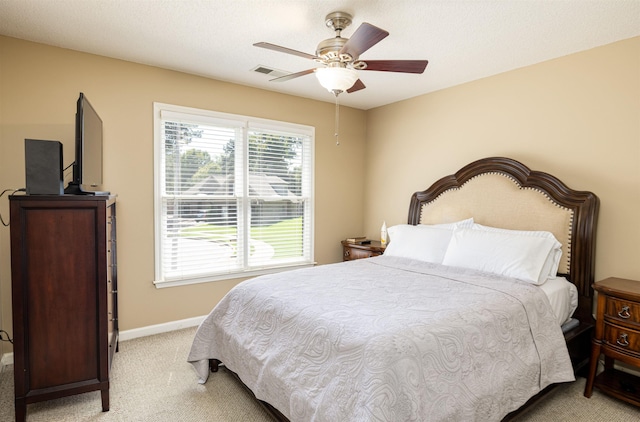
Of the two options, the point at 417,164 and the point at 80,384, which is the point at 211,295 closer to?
the point at 80,384

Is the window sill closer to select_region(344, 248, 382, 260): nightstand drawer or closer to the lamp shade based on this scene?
select_region(344, 248, 382, 260): nightstand drawer

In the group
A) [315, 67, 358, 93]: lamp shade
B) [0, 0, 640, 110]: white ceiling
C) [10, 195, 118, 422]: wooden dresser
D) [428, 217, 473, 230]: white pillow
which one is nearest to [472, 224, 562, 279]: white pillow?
[428, 217, 473, 230]: white pillow

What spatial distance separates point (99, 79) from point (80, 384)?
2.44 metres

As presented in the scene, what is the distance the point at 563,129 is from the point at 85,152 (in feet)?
12.0

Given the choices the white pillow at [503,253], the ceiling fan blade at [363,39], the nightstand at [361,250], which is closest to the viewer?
the ceiling fan blade at [363,39]

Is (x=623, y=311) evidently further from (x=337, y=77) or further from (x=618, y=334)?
(x=337, y=77)

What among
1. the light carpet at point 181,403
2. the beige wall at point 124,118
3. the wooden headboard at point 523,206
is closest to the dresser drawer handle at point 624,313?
the wooden headboard at point 523,206

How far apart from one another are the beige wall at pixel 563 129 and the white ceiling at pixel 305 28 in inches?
7.5

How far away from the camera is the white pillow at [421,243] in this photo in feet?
10.7

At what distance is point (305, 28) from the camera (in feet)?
8.32

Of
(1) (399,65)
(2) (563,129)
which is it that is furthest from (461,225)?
(1) (399,65)

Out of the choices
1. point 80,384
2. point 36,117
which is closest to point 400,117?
point 36,117

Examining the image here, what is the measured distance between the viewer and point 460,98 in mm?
3766

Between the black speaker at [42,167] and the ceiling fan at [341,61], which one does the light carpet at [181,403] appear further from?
the ceiling fan at [341,61]
